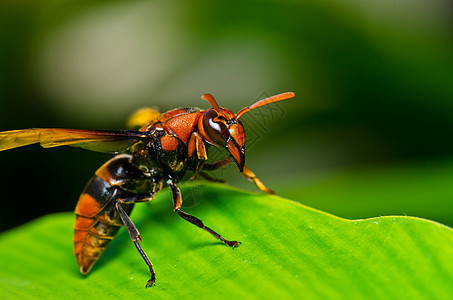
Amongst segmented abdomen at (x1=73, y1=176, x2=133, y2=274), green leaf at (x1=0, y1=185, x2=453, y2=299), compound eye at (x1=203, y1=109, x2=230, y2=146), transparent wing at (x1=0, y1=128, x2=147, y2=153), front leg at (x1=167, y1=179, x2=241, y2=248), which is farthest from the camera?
segmented abdomen at (x1=73, y1=176, x2=133, y2=274)

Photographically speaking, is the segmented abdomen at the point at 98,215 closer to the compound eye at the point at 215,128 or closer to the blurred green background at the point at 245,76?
the compound eye at the point at 215,128

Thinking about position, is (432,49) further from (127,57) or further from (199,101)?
(127,57)

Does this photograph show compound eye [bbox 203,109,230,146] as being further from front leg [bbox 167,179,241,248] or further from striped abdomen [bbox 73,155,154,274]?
striped abdomen [bbox 73,155,154,274]

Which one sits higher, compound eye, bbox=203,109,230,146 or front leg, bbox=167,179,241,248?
compound eye, bbox=203,109,230,146

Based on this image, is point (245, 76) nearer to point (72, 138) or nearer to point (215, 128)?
point (215, 128)

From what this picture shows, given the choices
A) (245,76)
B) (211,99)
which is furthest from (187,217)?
(245,76)

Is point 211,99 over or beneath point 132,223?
over

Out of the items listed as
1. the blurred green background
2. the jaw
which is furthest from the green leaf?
the blurred green background
